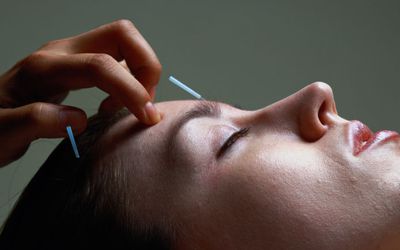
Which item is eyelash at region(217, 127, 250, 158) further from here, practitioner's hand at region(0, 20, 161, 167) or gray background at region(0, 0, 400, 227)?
gray background at region(0, 0, 400, 227)

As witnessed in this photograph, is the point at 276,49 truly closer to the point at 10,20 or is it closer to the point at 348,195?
the point at 10,20

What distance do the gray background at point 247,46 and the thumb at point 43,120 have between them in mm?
740

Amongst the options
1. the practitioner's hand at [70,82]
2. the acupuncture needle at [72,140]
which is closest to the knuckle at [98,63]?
the practitioner's hand at [70,82]

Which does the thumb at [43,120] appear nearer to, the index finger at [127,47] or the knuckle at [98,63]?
the knuckle at [98,63]

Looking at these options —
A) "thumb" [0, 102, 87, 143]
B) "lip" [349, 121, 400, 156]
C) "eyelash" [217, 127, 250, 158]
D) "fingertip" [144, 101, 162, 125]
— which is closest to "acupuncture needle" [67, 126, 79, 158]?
"thumb" [0, 102, 87, 143]

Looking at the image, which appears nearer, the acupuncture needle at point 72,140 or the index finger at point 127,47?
the acupuncture needle at point 72,140

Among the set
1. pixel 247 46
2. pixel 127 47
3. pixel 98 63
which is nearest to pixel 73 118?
pixel 98 63

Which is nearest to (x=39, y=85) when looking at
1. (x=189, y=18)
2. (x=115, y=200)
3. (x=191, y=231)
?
(x=115, y=200)

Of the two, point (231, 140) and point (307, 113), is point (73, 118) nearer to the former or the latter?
point (231, 140)

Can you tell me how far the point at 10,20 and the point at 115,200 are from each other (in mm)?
936

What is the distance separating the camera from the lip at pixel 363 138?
2.73ft

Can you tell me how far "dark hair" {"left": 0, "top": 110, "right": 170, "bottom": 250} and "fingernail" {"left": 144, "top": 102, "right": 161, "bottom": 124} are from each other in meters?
0.10

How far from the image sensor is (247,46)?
1.76 m

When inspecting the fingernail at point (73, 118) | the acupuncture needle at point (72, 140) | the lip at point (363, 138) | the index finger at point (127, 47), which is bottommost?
the acupuncture needle at point (72, 140)
